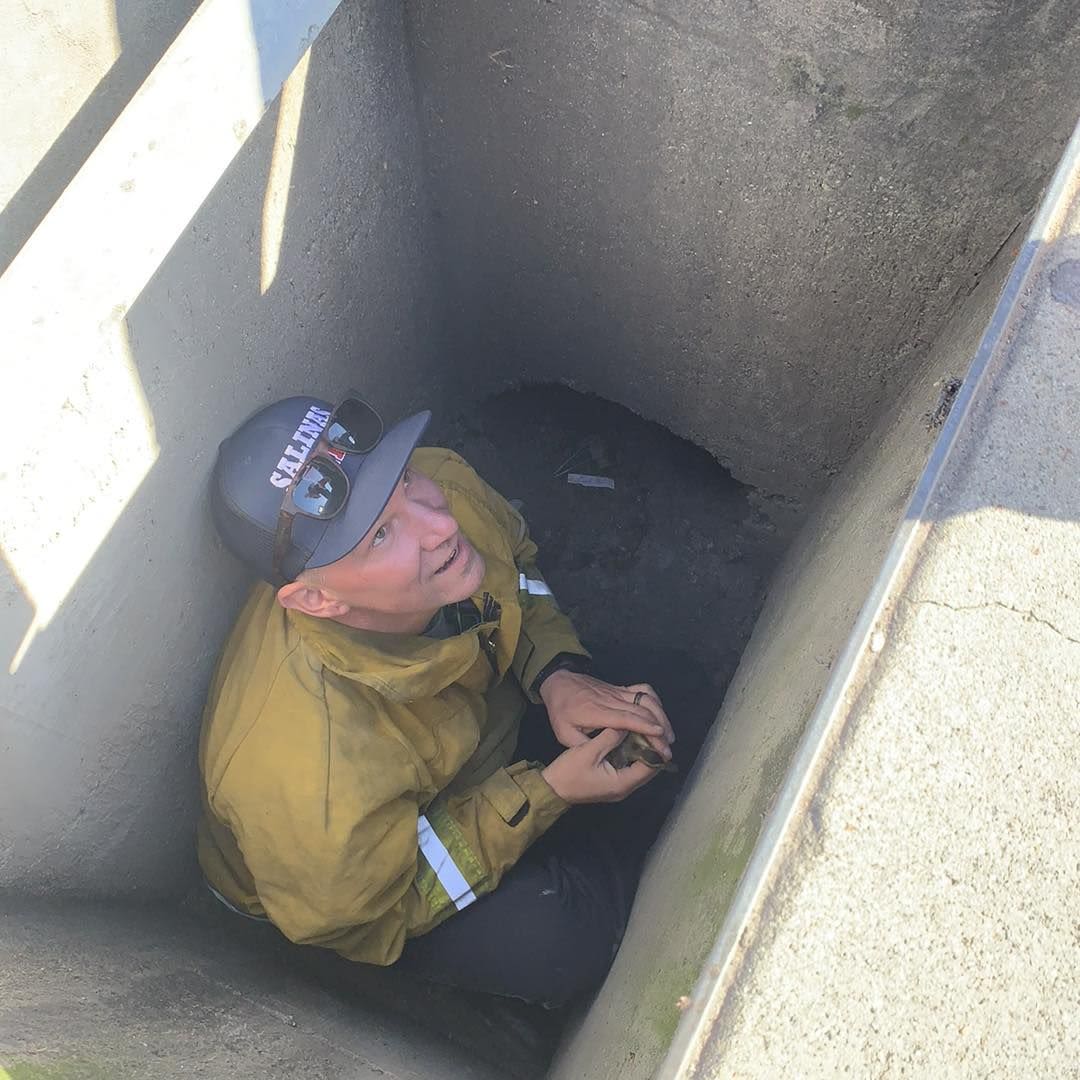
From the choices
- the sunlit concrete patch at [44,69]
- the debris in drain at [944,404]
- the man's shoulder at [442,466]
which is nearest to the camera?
→ the debris in drain at [944,404]

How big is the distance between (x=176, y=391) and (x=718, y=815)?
1.31 m

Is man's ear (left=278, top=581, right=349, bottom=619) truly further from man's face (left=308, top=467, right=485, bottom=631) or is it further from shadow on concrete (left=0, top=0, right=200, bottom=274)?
shadow on concrete (left=0, top=0, right=200, bottom=274)

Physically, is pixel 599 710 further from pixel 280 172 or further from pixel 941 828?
pixel 280 172

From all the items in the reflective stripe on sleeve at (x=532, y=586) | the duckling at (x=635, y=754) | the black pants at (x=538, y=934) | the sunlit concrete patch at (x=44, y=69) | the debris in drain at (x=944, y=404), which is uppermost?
the debris in drain at (x=944, y=404)

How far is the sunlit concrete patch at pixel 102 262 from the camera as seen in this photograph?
139 cm

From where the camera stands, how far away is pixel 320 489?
6.46 feet

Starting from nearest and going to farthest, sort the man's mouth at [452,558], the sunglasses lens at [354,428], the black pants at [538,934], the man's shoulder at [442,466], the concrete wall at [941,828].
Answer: the concrete wall at [941,828]
the sunglasses lens at [354,428]
the man's mouth at [452,558]
the black pants at [538,934]
the man's shoulder at [442,466]

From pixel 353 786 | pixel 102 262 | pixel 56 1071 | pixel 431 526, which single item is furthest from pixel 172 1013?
pixel 102 262

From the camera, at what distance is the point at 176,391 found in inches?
71.9

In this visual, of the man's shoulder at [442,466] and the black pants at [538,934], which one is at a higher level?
the man's shoulder at [442,466]

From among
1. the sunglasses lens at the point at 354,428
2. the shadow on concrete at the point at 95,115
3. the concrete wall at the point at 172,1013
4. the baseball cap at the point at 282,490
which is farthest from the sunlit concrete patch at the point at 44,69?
the concrete wall at the point at 172,1013

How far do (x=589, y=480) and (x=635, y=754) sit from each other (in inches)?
57.5

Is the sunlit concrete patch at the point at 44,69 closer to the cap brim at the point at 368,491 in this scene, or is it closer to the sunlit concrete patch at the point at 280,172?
the sunlit concrete patch at the point at 280,172

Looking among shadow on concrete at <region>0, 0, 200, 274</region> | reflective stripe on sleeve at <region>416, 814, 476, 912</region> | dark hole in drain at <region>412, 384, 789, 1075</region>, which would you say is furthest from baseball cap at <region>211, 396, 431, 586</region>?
dark hole in drain at <region>412, 384, 789, 1075</region>
